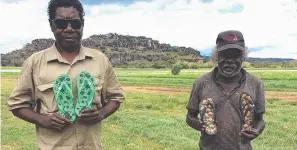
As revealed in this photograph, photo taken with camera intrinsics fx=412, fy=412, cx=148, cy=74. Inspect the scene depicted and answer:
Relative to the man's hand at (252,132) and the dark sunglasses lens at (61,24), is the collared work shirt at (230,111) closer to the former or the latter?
the man's hand at (252,132)

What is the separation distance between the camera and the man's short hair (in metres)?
3.03

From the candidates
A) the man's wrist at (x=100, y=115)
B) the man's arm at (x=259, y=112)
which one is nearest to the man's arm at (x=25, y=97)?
the man's wrist at (x=100, y=115)

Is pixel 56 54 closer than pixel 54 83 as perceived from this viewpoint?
No

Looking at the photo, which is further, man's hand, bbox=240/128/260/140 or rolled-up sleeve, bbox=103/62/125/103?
rolled-up sleeve, bbox=103/62/125/103

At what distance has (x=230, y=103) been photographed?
3.17m

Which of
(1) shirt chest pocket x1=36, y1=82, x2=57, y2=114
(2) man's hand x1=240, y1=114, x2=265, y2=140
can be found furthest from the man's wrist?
(2) man's hand x1=240, y1=114, x2=265, y2=140

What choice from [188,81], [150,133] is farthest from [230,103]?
[188,81]

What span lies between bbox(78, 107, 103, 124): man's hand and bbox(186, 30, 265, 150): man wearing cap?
2.61ft

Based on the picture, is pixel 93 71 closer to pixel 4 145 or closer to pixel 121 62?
pixel 4 145

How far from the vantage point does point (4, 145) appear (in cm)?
868

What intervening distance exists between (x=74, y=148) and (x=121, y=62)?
9538cm

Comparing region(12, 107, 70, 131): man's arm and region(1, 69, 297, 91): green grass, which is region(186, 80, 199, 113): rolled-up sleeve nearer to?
region(12, 107, 70, 131): man's arm

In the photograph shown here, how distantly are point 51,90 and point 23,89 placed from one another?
23 cm

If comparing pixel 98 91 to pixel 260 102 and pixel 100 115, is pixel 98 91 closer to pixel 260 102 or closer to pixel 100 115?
pixel 100 115
